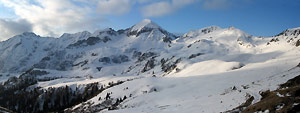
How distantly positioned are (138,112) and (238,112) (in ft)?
78.5

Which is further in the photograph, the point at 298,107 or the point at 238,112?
the point at 238,112

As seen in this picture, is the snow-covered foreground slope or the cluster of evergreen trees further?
the cluster of evergreen trees

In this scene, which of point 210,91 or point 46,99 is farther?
point 46,99

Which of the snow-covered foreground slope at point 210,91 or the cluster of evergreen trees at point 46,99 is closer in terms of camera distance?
the snow-covered foreground slope at point 210,91

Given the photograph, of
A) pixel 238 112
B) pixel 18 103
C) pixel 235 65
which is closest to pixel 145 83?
pixel 235 65

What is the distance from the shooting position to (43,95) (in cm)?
17450

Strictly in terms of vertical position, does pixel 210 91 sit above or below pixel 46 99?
above

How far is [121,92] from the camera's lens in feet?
319

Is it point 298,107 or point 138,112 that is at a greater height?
point 298,107

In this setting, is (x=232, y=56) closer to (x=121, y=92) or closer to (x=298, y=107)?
(x=121, y=92)

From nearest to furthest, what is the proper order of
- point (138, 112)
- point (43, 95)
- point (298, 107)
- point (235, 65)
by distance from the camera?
1. point (298, 107)
2. point (138, 112)
3. point (235, 65)
4. point (43, 95)

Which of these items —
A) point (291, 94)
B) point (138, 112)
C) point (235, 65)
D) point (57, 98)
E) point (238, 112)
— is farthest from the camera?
point (57, 98)

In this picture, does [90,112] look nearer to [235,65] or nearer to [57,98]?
[235,65]

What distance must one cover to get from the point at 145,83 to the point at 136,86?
5.06m
